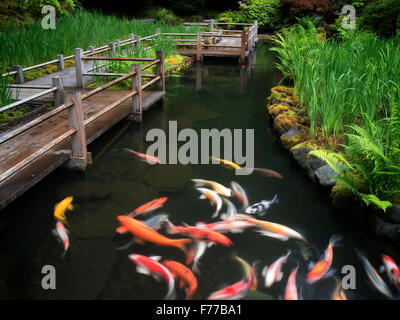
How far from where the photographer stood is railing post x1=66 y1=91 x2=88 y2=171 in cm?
414

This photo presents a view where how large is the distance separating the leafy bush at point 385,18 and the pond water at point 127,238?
18.8ft

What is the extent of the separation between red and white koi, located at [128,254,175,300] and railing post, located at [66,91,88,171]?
5.73 feet

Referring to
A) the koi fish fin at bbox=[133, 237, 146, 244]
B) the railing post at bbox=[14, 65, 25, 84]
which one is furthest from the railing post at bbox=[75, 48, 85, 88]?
the koi fish fin at bbox=[133, 237, 146, 244]

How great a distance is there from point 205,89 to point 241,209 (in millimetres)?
5679

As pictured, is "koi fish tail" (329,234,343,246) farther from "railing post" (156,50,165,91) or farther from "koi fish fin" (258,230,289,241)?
"railing post" (156,50,165,91)

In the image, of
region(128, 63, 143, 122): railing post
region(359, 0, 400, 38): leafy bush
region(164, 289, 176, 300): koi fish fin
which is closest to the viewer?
region(164, 289, 176, 300): koi fish fin

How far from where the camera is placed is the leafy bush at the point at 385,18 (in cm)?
921

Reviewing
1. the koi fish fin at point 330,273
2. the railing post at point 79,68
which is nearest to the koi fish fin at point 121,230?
the koi fish fin at point 330,273

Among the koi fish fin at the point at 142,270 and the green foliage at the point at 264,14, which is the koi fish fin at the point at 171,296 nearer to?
the koi fish fin at the point at 142,270

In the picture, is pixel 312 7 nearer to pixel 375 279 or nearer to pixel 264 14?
pixel 264 14

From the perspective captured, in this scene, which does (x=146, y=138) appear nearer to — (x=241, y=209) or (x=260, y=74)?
(x=241, y=209)

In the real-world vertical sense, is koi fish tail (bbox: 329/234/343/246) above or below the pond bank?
below

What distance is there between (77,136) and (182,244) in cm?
193
